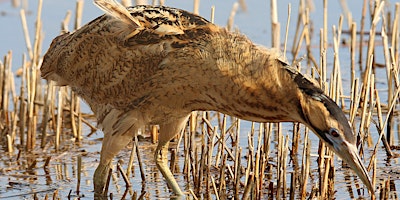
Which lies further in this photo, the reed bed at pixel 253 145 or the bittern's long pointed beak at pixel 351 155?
the reed bed at pixel 253 145

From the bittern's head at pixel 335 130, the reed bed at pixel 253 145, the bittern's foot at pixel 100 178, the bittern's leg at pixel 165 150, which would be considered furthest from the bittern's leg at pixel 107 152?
the bittern's head at pixel 335 130

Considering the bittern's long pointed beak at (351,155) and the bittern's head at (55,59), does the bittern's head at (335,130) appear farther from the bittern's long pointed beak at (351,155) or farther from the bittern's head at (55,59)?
the bittern's head at (55,59)

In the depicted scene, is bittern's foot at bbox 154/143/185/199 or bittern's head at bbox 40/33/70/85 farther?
bittern's head at bbox 40/33/70/85

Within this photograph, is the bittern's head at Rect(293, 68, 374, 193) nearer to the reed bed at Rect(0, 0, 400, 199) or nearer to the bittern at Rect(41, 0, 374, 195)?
the bittern at Rect(41, 0, 374, 195)

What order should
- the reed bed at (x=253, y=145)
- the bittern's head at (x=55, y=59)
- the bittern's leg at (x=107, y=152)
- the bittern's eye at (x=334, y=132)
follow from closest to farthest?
the bittern's eye at (x=334, y=132) → the reed bed at (x=253, y=145) → the bittern's leg at (x=107, y=152) → the bittern's head at (x=55, y=59)

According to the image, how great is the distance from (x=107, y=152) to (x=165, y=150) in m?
0.53

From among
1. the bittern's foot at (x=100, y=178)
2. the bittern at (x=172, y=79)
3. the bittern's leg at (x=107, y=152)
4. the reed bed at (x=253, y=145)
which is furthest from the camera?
the bittern's foot at (x=100, y=178)

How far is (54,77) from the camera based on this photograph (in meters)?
7.77

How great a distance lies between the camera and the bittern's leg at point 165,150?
721 cm

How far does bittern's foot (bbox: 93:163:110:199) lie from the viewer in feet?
24.1

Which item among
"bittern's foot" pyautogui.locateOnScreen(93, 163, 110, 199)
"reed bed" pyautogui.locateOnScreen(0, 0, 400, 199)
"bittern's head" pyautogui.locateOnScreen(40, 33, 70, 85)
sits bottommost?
"bittern's foot" pyautogui.locateOnScreen(93, 163, 110, 199)

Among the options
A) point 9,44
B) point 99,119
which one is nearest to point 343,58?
point 9,44

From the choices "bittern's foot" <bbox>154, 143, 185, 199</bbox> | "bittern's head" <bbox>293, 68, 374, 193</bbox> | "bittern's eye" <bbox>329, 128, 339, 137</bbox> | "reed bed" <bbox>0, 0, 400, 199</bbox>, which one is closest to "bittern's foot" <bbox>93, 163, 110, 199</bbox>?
"reed bed" <bbox>0, 0, 400, 199</bbox>

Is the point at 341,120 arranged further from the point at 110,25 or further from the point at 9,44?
the point at 9,44
